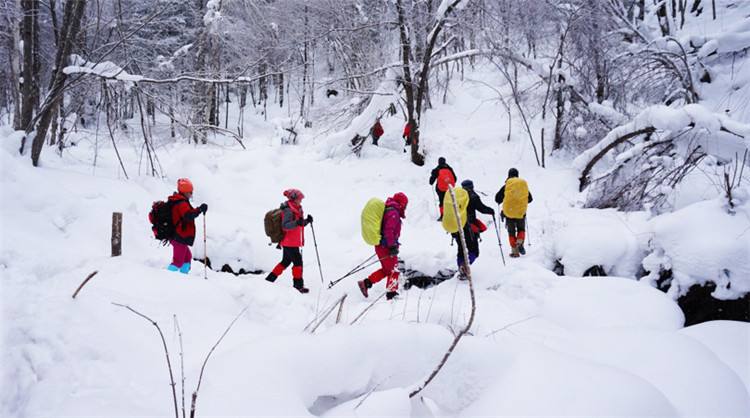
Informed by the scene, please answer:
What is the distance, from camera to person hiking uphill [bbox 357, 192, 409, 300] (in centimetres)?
576

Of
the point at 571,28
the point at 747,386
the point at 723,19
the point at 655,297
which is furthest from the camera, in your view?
the point at 723,19

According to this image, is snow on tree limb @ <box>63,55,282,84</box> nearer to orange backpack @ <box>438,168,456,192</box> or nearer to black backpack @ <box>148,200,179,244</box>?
black backpack @ <box>148,200,179,244</box>

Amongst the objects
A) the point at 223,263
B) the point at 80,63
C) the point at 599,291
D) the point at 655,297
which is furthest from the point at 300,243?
the point at 80,63

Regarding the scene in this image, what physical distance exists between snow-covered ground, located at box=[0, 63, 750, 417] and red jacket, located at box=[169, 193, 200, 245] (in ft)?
3.28

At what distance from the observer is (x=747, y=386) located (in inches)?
114

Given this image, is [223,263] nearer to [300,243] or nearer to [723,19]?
[300,243]

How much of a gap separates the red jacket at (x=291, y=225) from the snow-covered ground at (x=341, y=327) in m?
0.91

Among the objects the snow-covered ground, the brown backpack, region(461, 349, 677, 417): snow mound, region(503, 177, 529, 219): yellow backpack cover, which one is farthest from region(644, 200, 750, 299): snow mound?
the brown backpack

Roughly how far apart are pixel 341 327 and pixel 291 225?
3.81m

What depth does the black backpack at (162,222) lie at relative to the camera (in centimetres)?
545

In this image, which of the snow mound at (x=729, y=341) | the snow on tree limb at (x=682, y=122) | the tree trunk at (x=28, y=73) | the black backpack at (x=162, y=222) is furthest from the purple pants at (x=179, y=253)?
the snow on tree limb at (x=682, y=122)

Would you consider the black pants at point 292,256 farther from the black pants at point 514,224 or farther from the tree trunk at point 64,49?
the tree trunk at point 64,49

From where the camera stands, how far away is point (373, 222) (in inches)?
228

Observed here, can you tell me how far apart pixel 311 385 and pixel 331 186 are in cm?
1035
